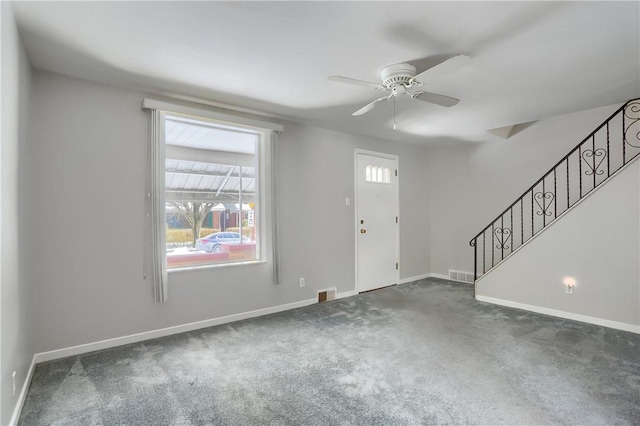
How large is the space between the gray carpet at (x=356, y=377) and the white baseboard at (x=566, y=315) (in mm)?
150

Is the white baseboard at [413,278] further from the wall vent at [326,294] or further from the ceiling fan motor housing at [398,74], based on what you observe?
the ceiling fan motor housing at [398,74]

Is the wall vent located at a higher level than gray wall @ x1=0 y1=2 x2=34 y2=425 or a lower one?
lower

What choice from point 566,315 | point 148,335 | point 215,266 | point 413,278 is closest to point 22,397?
point 148,335

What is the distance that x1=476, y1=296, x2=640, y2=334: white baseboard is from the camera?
338 centimetres

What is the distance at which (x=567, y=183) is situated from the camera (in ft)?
13.5

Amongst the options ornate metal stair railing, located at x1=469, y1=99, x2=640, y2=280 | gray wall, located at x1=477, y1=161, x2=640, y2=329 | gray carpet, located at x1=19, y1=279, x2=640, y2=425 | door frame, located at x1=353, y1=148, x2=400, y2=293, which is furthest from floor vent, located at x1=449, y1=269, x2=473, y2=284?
gray carpet, located at x1=19, y1=279, x2=640, y2=425

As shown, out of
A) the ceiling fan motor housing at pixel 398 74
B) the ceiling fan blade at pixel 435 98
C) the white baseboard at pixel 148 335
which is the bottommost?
the white baseboard at pixel 148 335

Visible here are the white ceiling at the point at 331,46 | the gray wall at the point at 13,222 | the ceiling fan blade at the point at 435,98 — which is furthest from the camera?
the ceiling fan blade at the point at 435,98

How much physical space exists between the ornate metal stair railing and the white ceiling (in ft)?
2.12

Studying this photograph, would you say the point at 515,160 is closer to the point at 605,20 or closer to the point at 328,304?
the point at 605,20

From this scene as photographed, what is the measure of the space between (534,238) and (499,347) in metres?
1.84

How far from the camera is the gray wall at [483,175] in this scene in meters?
4.62

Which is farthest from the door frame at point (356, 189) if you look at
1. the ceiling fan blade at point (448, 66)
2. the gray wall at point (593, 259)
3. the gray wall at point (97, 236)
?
the ceiling fan blade at point (448, 66)

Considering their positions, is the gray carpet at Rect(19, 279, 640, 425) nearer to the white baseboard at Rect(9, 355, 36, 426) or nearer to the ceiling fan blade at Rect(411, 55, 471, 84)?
the white baseboard at Rect(9, 355, 36, 426)
